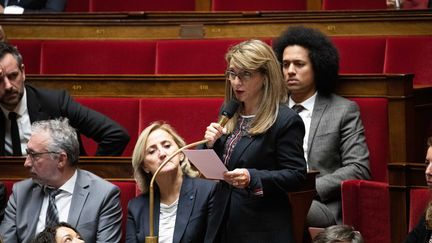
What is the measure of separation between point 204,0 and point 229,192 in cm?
106

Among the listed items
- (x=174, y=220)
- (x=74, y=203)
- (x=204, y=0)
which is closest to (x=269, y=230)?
(x=174, y=220)

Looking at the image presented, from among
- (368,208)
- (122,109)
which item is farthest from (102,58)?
(368,208)

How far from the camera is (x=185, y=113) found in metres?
1.50

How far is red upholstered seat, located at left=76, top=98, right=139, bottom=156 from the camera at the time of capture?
1.54m

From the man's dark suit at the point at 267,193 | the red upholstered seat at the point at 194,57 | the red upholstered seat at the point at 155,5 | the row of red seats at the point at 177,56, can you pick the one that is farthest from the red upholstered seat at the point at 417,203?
the red upholstered seat at the point at 155,5

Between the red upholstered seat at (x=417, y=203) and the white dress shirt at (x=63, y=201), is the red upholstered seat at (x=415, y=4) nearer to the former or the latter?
the red upholstered seat at (x=417, y=203)

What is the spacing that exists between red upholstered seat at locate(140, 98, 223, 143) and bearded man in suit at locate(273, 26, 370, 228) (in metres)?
0.14

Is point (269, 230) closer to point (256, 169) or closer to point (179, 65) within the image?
point (256, 169)

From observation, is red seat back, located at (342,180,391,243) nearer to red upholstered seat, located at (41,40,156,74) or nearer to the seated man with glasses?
the seated man with glasses

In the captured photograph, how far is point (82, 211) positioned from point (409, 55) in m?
0.69

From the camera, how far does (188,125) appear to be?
1.50 m

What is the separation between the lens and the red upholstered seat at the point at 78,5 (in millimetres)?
2107

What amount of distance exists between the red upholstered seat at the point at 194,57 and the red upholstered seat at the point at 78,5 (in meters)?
0.43

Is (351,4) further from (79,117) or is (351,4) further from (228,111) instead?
(228,111)
